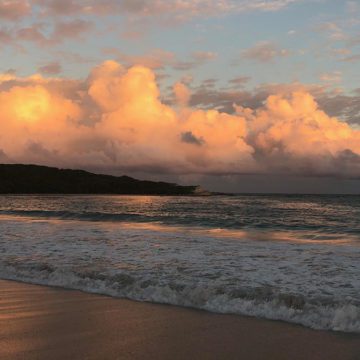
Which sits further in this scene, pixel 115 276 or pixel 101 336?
pixel 115 276

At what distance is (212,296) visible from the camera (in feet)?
33.8

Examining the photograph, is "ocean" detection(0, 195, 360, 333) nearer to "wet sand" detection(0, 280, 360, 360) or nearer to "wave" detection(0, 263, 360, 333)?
"wave" detection(0, 263, 360, 333)

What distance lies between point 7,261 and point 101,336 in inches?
383

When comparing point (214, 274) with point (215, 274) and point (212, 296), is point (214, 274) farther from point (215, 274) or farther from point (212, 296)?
point (212, 296)

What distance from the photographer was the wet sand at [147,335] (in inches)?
264

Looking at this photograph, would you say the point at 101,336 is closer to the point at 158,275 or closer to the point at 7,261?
the point at 158,275

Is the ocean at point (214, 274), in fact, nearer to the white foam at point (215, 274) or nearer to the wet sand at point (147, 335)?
the white foam at point (215, 274)

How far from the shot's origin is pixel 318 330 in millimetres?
8070

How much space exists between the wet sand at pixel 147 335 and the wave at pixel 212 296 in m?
0.47

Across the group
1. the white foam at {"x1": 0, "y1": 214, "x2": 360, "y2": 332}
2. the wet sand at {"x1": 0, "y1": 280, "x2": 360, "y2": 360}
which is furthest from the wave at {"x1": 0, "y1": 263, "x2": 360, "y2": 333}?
the wet sand at {"x1": 0, "y1": 280, "x2": 360, "y2": 360}

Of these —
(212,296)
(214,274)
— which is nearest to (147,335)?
(212,296)

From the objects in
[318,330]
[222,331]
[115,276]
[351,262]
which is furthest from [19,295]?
[351,262]

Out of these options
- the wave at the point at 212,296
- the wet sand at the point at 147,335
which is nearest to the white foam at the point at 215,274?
the wave at the point at 212,296

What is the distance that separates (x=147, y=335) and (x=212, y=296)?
3077mm
